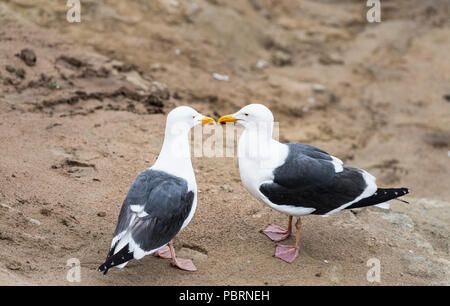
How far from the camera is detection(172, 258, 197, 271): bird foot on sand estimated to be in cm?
426

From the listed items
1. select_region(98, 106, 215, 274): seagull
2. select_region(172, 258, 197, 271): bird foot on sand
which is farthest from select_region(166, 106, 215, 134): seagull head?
select_region(172, 258, 197, 271): bird foot on sand

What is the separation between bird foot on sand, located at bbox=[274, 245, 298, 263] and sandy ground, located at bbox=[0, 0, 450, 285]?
0.08m

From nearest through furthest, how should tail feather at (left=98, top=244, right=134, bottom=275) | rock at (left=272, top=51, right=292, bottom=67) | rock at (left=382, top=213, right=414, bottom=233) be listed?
1. tail feather at (left=98, top=244, right=134, bottom=275)
2. rock at (left=382, top=213, right=414, bottom=233)
3. rock at (left=272, top=51, right=292, bottom=67)

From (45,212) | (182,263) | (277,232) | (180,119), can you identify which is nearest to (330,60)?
(277,232)

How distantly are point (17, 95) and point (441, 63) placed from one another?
8538mm

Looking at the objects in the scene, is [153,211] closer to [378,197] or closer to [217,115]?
[378,197]

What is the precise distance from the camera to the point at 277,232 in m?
4.90

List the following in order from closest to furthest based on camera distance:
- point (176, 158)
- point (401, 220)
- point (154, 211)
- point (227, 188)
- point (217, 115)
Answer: point (154, 211)
point (176, 158)
point (401, 220)
point (227, 188)
point (217, 115)

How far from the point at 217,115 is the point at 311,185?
3421 millimetres

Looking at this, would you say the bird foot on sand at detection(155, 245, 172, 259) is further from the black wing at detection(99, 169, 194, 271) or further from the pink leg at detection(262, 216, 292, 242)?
the pink leg at detection(262, 216, 292, 242)

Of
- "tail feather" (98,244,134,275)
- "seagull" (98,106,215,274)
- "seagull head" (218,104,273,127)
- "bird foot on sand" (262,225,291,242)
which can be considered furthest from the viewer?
"bird foot on sand" (262,225,291,242)

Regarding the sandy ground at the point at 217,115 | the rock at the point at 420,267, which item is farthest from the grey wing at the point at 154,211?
the rock at the point at 420,267

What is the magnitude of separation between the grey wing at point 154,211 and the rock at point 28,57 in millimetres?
4010

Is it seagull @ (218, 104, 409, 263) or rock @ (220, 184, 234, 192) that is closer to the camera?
seagull @ (218, 104, 409, 263)
